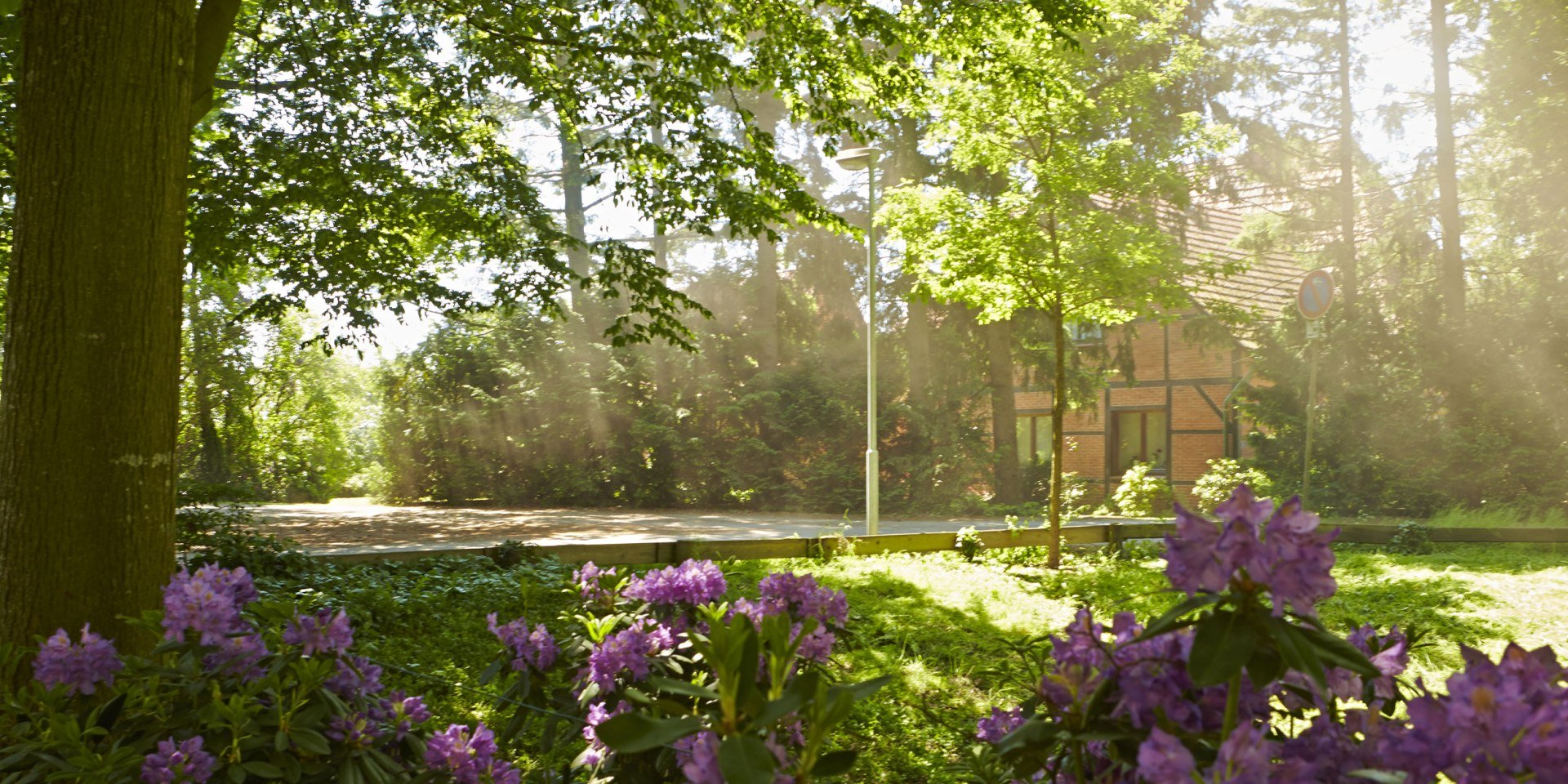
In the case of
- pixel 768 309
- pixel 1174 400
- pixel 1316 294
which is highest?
pixel 768 309

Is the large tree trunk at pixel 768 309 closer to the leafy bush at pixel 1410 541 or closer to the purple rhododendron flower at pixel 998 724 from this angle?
the leafy bush at pixel 1410 541

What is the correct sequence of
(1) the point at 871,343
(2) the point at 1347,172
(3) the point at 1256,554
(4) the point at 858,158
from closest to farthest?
(3) the point at 1256,554 < (1) the point at 871,343 < (4) the point at 858,158 < (2) the point at 1347,172

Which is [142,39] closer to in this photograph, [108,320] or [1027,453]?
[108,320]

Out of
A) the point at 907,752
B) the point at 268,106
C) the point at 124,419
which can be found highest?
the point at 268,106

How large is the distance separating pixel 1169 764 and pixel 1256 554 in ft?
0.75

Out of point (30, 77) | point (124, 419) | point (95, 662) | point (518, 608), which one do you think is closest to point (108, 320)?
point (124, 419)

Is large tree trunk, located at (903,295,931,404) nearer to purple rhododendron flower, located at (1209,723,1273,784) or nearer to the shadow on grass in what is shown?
the shadow on grass

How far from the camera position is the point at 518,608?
738 centimetres

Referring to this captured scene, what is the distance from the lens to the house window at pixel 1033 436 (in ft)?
84.2

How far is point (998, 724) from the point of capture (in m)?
1.60

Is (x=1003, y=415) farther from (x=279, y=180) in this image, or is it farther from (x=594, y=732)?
(x=594, y=732)

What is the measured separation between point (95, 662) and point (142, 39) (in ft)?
7.59

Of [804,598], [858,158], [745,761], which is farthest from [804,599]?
[858,158]

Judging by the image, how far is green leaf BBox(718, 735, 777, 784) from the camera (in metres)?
1.06
